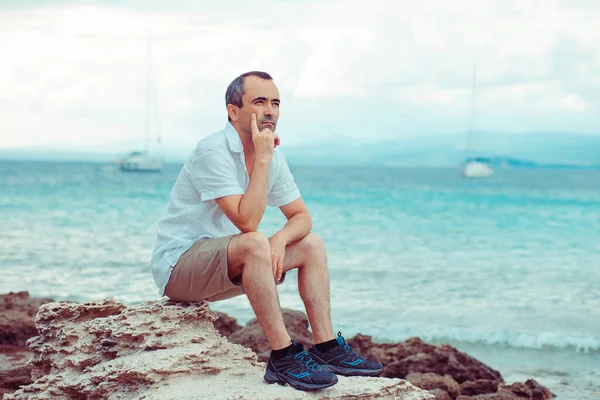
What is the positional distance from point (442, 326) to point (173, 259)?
6179 mm

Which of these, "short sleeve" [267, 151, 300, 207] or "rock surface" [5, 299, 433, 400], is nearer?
"rock surface" [5, 299, 433, 400]

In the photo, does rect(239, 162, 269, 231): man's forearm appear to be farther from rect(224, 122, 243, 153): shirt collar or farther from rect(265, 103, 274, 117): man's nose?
rect(265, 103, 274, 117): man's nose

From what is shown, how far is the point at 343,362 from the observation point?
12.7 feet

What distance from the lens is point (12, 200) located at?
101 feet

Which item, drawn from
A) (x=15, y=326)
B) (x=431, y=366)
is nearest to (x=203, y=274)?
(x=431, y=366)

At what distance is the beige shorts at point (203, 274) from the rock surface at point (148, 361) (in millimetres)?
97

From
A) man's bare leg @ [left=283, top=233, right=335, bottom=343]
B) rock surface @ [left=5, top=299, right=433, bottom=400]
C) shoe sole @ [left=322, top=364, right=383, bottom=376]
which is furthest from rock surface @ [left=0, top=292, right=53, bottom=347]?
shoe sole @ [left=322, top=364, right=383, bottom=376]

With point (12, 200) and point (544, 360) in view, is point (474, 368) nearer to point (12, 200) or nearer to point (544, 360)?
point (544, 360)

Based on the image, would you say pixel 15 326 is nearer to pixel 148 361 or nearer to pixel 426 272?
pixel 148 361

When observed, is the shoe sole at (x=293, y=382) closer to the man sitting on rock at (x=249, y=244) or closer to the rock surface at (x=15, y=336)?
the man sitting on rock at (x=249, y=244)

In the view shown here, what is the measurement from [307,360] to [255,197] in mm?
820

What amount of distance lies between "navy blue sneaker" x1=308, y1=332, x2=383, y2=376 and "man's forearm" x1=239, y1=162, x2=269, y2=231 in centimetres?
74

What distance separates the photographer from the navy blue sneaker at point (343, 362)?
383 centimetres

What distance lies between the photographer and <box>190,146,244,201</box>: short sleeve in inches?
151
